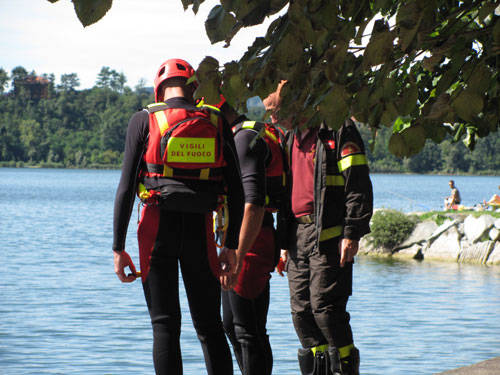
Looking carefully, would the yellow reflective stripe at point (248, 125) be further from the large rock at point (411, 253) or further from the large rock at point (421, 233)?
the large rock at point (421, 233)

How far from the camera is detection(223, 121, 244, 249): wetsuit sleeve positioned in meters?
4.48

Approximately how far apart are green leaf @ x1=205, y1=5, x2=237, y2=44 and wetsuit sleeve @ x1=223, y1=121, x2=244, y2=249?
1900 mm

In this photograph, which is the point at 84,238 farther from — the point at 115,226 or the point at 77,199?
the point at 77,199

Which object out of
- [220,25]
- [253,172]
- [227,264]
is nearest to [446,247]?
[253,172]

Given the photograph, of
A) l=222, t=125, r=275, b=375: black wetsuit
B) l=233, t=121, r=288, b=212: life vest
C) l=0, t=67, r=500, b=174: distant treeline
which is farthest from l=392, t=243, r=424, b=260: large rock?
l=0, t=67, r=500, b=174: distant treeline

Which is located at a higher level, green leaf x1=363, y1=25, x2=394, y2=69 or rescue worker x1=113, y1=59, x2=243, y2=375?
green leaf x1=363, y1=25, x2=394, y2=69

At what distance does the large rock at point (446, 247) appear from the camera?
76.2 feet

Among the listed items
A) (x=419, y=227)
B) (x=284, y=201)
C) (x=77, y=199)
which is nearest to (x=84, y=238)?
(x=419, y=227)

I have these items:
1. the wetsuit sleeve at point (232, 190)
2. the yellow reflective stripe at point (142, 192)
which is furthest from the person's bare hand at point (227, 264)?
the yellow reflective stripe at point (142, 192)

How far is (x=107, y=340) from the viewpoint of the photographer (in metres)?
11.0

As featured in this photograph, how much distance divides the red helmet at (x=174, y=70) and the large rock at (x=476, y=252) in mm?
19223

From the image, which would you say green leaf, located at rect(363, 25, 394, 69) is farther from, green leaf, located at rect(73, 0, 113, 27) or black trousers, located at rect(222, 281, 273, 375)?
black trousers, located at rect(222, 281, 273, 375)

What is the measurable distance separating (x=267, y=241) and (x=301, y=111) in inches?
81.6

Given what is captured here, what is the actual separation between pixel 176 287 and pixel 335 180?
143cm
